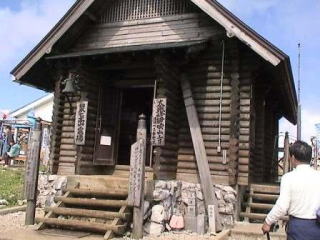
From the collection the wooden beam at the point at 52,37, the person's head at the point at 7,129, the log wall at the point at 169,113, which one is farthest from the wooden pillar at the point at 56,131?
the person's head at the point at 7,129

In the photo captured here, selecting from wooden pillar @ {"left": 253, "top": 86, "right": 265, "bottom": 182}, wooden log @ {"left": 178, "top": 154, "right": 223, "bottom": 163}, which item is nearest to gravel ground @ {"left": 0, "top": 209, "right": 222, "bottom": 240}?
wooden log @ {"left": 178, "top": 154, "right": 223, "bottom": 163}

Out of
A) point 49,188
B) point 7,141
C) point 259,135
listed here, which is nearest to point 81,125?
point 49,188

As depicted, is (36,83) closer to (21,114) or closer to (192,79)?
(192,79)

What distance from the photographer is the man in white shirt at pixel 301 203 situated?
14.1 ft

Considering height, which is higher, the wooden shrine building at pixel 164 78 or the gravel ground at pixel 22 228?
the wooden shrine building at pixel 164 78

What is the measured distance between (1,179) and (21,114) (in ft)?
101

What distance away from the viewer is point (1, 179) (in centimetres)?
1652

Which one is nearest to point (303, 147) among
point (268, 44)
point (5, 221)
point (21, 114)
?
point (268, 44)

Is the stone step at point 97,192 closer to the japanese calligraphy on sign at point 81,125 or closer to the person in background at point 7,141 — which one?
the japanese calligraphy on sign at point 81,125

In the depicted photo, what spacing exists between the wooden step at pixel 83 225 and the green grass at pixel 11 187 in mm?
3846

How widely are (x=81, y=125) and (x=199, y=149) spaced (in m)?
3.00

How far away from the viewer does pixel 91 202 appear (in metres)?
9.37

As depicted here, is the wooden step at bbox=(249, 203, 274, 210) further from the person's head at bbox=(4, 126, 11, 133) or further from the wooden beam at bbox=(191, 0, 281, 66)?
the person's head at bbox=(4, 126, 11, 133)

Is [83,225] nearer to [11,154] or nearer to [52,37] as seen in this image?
[52,37]
